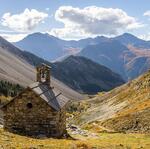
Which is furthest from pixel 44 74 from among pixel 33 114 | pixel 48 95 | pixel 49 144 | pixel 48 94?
pixel 49 144

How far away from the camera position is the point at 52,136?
45.4 m

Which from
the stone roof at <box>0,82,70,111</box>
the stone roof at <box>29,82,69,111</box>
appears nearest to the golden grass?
the stone roof at <box>0,82,70,111</box>

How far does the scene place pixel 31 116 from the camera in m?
45.7

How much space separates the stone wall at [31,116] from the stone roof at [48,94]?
0.49 m

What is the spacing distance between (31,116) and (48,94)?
4193 millimetres

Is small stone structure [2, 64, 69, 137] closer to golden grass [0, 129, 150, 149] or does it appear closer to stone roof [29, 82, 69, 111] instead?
stone roof [29, 82, 69, 111]

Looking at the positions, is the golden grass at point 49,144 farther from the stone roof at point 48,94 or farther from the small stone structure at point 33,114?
the stone roof at point 48,94

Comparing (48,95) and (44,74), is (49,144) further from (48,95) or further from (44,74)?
(44,74)

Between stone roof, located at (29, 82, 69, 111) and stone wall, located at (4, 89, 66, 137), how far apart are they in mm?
489

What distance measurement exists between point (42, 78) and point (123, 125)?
32.0 meters

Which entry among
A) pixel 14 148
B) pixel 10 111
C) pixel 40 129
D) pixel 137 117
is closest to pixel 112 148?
pixel 14 148

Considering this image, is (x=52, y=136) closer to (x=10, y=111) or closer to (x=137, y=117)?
(x=10, y=111)

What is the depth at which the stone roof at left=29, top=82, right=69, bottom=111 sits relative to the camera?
45531 mm

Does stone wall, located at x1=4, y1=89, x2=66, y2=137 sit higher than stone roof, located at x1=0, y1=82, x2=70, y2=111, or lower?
lower
